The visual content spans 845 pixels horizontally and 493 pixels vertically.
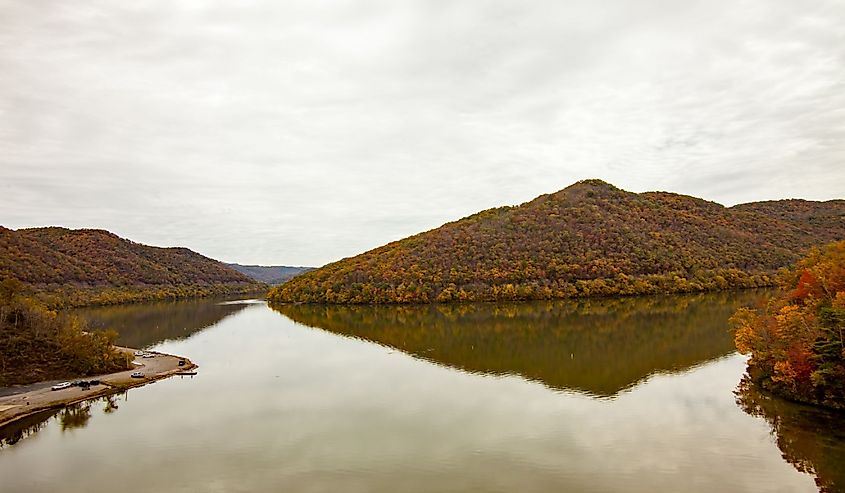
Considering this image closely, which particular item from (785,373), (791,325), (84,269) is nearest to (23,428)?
(785,373)

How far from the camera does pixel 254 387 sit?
1796 inches

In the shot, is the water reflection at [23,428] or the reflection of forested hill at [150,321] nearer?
the water reflection at [23,428]

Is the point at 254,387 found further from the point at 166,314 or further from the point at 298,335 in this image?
the point at 166,314

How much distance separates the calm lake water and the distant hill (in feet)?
180

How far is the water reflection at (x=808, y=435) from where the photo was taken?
77.6ft

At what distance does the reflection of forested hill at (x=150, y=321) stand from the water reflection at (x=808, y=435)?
6764 centimetres

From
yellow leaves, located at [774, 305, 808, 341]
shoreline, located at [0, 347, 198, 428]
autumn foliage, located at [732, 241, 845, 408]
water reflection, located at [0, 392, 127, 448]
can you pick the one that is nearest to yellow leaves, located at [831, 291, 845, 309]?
autumn foliage, located at [732, 241, 845, 408]

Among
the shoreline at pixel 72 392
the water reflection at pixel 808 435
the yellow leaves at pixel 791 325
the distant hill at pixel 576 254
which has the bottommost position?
the water reflection at pixel 808 435

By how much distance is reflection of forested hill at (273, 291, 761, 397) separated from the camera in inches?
1860

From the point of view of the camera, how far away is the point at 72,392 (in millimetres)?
42594

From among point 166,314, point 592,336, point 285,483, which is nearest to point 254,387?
point 285,483

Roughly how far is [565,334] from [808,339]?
35.7 meters

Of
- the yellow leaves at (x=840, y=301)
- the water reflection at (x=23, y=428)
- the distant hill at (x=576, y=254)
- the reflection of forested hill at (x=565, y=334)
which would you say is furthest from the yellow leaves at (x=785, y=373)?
the distant hill at (x=576, y=254)

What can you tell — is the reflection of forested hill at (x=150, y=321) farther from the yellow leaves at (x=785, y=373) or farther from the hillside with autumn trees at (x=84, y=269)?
the yellow leaves at (x=785, y=373)
